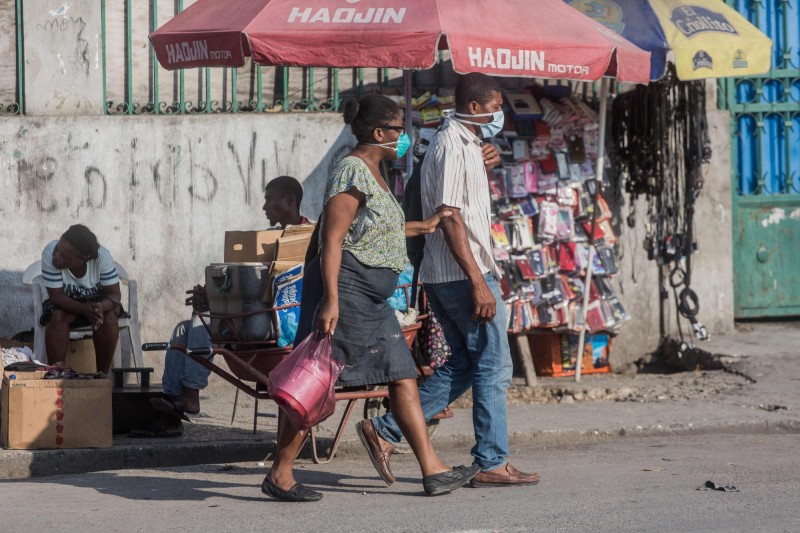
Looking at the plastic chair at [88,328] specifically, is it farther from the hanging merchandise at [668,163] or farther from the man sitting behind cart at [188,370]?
the hanging merchandise at [668,163]

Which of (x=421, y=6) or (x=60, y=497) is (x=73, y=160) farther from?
(x=60, y=497)

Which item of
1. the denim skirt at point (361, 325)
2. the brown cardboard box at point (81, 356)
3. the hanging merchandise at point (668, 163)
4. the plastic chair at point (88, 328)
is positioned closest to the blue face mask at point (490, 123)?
the denim skirt at point (361, 325)

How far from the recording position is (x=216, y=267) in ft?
21.2

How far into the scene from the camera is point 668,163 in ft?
32.9

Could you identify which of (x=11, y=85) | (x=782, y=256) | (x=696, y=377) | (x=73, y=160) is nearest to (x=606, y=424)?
(x=696, y=377)

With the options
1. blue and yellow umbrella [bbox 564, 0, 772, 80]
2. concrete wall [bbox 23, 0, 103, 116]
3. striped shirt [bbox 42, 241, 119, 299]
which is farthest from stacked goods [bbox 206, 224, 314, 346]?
blue and yellow umbrella [bbox 564, 0, 772, 80]

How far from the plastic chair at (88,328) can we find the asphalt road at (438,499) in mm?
1762

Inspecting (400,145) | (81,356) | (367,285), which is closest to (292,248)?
(400,145)

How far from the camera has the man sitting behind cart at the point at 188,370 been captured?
285 inches

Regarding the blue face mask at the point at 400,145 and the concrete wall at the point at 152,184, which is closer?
the blue face mask at the point at 400,145

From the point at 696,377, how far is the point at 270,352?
13.7 feet

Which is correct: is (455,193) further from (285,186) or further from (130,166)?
(130,166)

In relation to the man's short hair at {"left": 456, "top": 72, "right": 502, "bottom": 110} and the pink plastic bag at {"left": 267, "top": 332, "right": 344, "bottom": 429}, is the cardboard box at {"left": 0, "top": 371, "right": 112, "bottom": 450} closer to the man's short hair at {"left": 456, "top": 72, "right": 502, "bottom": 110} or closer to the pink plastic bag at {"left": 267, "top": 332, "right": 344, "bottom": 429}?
the pink plastic bag at {"left": 267, "top": 332, "right": 344, "bottom": 429}

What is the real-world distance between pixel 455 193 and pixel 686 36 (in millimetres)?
3655
